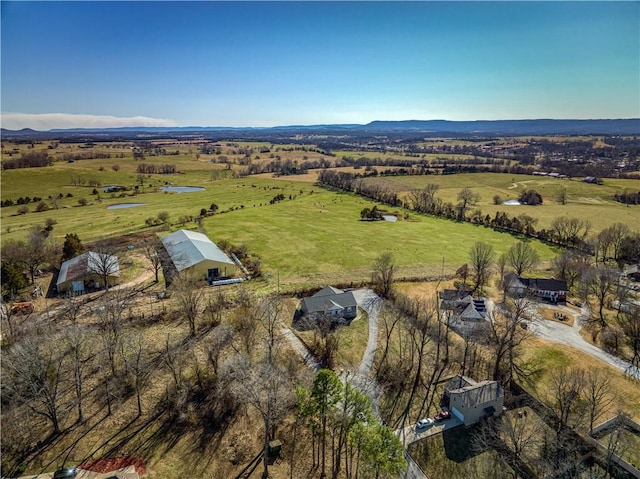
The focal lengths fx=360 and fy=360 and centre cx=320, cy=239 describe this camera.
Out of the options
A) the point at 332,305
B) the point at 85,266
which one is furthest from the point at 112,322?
the point at 332,305

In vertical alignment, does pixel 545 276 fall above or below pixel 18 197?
below

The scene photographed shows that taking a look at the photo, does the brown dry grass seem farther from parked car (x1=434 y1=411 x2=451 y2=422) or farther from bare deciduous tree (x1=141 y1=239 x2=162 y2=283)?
bare deciduous tree (x1=141 y1=239 x2=162 y2=283)

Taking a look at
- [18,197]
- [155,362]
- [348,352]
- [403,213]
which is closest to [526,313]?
[348,352]

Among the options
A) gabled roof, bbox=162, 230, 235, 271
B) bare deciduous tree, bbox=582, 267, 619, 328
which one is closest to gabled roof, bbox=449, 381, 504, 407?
bare deciduous tree, bbox=582, 267, 619, 328

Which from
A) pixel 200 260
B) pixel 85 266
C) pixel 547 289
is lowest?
pixel 547 289

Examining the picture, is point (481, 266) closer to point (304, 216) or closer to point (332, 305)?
point (332, 305)

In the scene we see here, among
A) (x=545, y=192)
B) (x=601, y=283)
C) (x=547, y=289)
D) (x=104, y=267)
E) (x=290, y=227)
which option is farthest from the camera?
(x=545, y=192)

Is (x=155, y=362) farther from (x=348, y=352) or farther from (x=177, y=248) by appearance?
(x=177, y=248)
